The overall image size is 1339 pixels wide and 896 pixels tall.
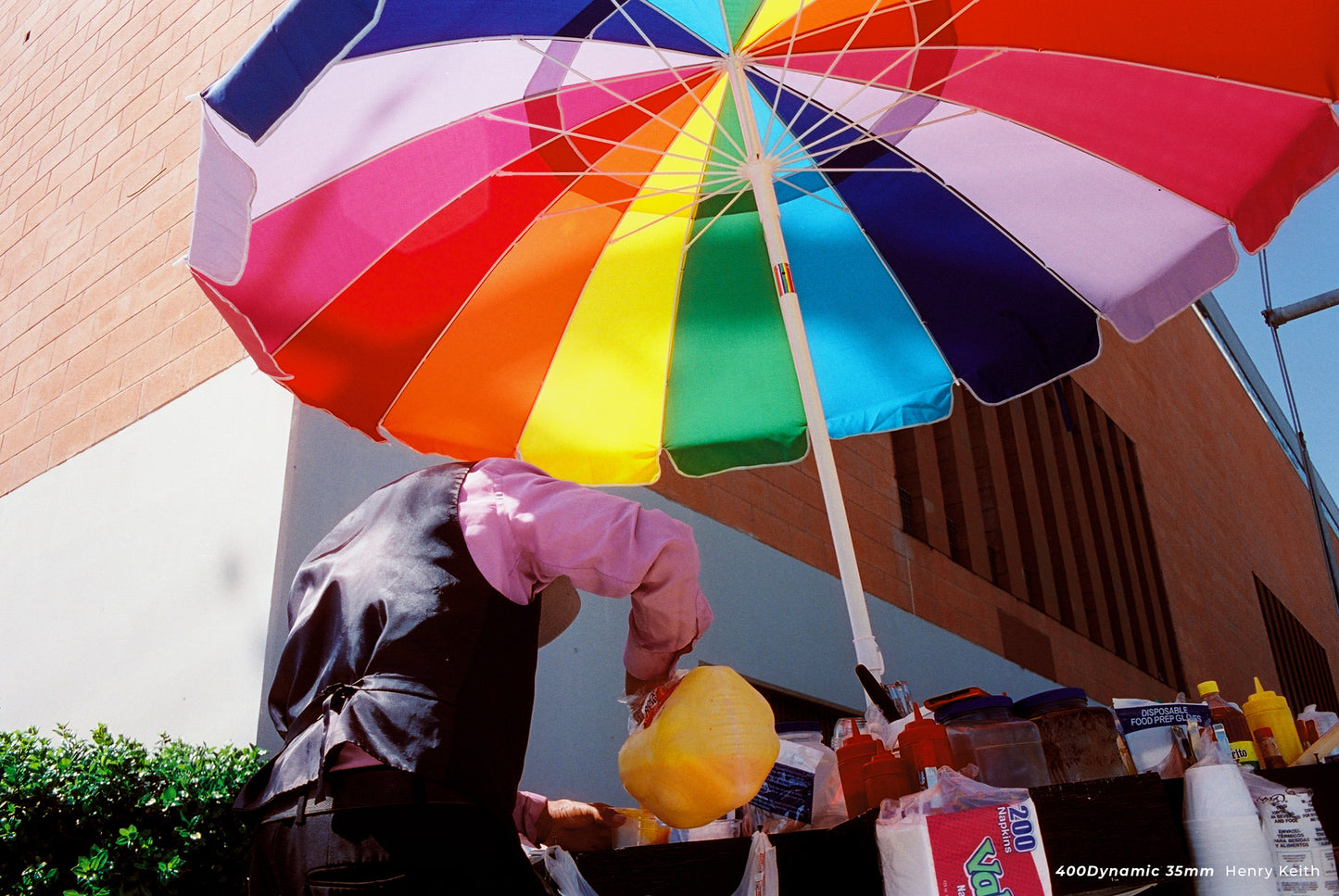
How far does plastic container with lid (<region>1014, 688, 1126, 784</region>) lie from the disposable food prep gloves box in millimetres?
454

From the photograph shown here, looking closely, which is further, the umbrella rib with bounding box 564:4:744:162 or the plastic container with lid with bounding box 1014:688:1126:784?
the umbrella rib with bounding box 564:4:744:162

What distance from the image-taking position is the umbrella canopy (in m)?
2.72

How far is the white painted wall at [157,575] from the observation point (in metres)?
3.45

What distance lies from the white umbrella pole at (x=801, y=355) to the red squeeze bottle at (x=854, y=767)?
371 millimetres

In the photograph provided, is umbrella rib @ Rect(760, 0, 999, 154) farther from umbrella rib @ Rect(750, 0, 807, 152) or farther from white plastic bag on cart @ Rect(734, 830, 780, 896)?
white plastic bag on cart @ Rect(734, 830, 780, 896)

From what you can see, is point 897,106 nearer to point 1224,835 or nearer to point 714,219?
point 714,219

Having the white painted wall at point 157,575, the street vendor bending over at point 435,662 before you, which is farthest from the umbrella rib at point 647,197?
the street vendor bending over at point 435,662

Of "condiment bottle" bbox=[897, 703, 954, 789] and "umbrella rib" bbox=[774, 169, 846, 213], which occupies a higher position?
"umbrella rib" bbox=[774, 169, 846, 213]

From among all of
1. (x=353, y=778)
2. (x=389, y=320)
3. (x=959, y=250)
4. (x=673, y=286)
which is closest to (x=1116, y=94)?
(x=959, y=250)

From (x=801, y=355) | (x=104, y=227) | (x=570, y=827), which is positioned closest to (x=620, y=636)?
(x=801, y=355)

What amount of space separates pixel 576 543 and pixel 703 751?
1.37ft

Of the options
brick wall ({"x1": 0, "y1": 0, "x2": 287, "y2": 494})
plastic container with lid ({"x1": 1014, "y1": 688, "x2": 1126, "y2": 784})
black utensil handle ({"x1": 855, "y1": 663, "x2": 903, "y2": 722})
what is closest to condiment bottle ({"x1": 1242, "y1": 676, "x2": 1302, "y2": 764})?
plastic container with lid ({"x1": 1014, "y1": 688, "x2": 1126, "y2": 784})

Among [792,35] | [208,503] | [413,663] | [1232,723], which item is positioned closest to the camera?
→ [413,663]

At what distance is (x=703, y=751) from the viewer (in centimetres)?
186
